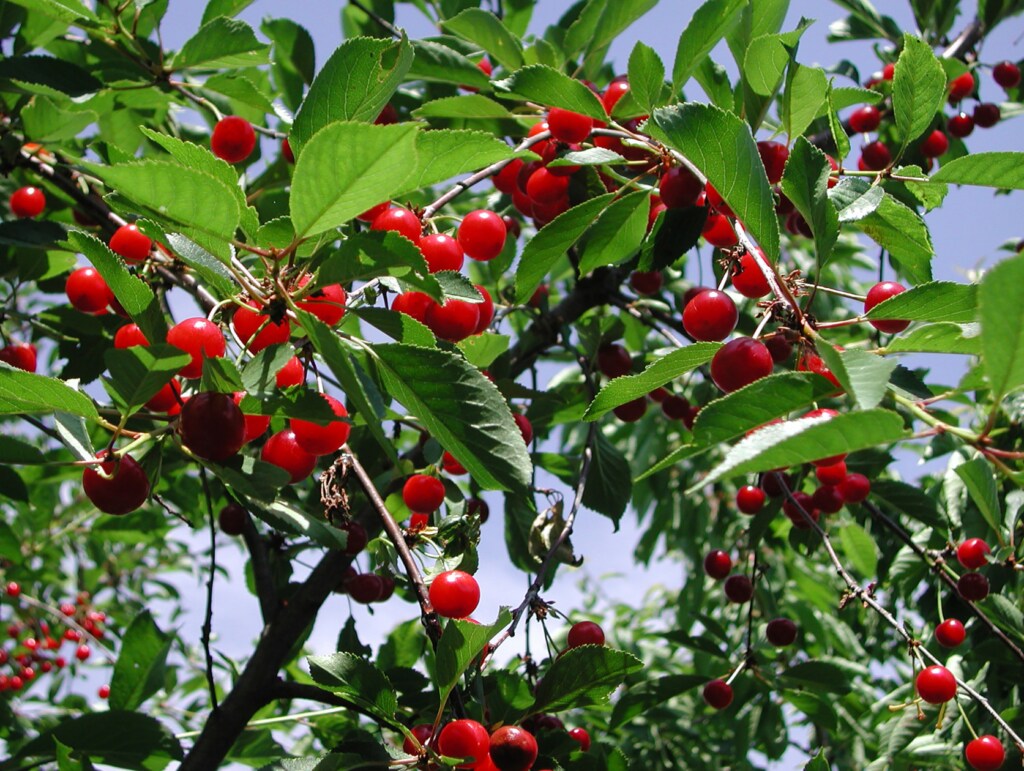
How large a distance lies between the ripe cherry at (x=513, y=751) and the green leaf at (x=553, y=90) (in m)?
1.11

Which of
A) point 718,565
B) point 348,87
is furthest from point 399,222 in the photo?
point 718,565

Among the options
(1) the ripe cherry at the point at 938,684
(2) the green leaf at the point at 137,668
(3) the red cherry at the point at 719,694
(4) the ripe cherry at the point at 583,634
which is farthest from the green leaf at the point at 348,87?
(3) the red cherry at the point at 719,694

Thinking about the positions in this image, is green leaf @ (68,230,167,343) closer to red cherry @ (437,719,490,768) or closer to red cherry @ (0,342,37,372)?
red cherry @ (437,719,490,768)

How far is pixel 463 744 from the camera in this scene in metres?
1.26

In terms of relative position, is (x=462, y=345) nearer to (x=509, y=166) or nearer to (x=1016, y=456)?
(x=509, y=166)

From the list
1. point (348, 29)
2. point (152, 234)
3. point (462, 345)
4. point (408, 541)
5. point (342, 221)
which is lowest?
point (408, 541)

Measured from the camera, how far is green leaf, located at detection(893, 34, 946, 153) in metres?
1.45

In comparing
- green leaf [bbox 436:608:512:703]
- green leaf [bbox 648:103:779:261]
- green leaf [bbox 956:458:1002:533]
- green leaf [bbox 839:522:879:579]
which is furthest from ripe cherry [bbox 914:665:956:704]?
green leaf [bbox 648:103:779:261]

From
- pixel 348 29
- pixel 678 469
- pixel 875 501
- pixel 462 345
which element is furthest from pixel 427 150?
pixel 678 469

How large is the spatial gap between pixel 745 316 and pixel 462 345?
4.12 ft

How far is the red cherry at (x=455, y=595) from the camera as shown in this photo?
4.48 feet

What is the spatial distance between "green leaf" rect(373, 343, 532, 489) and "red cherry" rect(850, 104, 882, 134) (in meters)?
2.04

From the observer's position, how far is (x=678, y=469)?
166 inches

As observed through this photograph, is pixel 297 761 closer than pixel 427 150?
No
